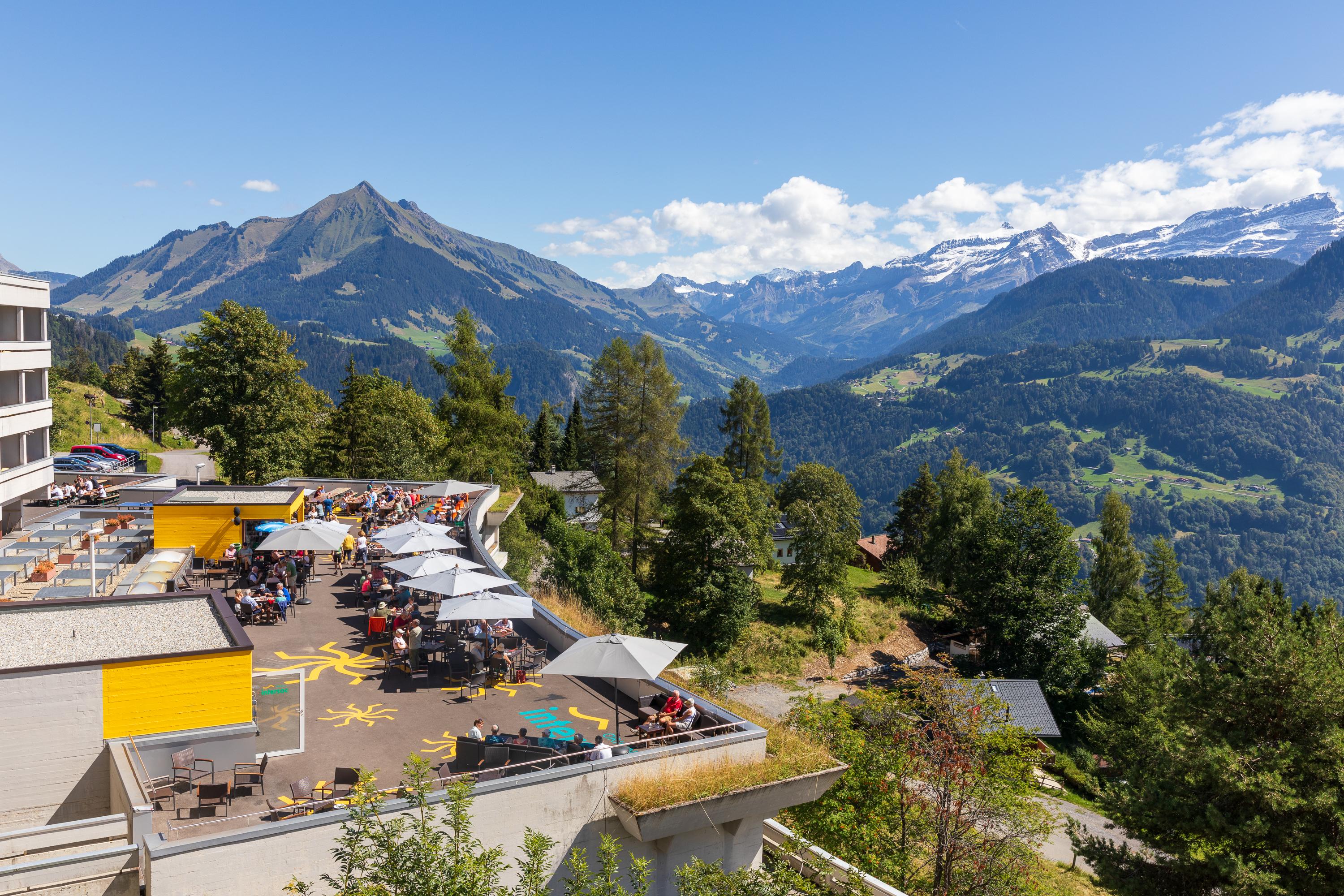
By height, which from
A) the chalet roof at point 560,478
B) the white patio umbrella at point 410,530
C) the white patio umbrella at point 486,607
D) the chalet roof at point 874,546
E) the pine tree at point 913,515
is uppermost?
the white patio umbrella at point 410,530

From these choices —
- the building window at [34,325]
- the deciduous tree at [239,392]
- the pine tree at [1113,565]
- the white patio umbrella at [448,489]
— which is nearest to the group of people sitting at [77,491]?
the building window at [34,325]

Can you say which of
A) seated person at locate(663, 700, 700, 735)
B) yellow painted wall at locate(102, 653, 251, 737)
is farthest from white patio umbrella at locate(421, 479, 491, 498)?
seated person at locate(663, 700, 700, 735)

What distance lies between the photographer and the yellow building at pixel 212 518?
23.5m

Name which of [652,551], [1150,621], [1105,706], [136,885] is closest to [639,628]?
[652,551]

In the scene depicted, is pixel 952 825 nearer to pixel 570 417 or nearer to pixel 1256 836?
pixel 1256 836

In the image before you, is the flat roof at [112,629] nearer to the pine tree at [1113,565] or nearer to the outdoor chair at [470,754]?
the outdoor chair at [470,754]

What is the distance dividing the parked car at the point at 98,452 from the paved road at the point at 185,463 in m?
5.81

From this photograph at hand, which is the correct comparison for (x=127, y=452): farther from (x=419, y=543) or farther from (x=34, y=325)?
(x=419, y=543)

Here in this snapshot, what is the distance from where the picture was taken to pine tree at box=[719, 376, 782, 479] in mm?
75438

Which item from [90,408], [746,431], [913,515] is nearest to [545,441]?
[746,431]

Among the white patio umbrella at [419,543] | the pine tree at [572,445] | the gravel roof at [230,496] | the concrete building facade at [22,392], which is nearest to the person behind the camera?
the white patio umbrella at [419,543]

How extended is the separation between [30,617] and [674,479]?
131ft

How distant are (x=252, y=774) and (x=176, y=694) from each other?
6.21ft

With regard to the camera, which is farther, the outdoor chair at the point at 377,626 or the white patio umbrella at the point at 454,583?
the outdoor chair at the point at 377,626
